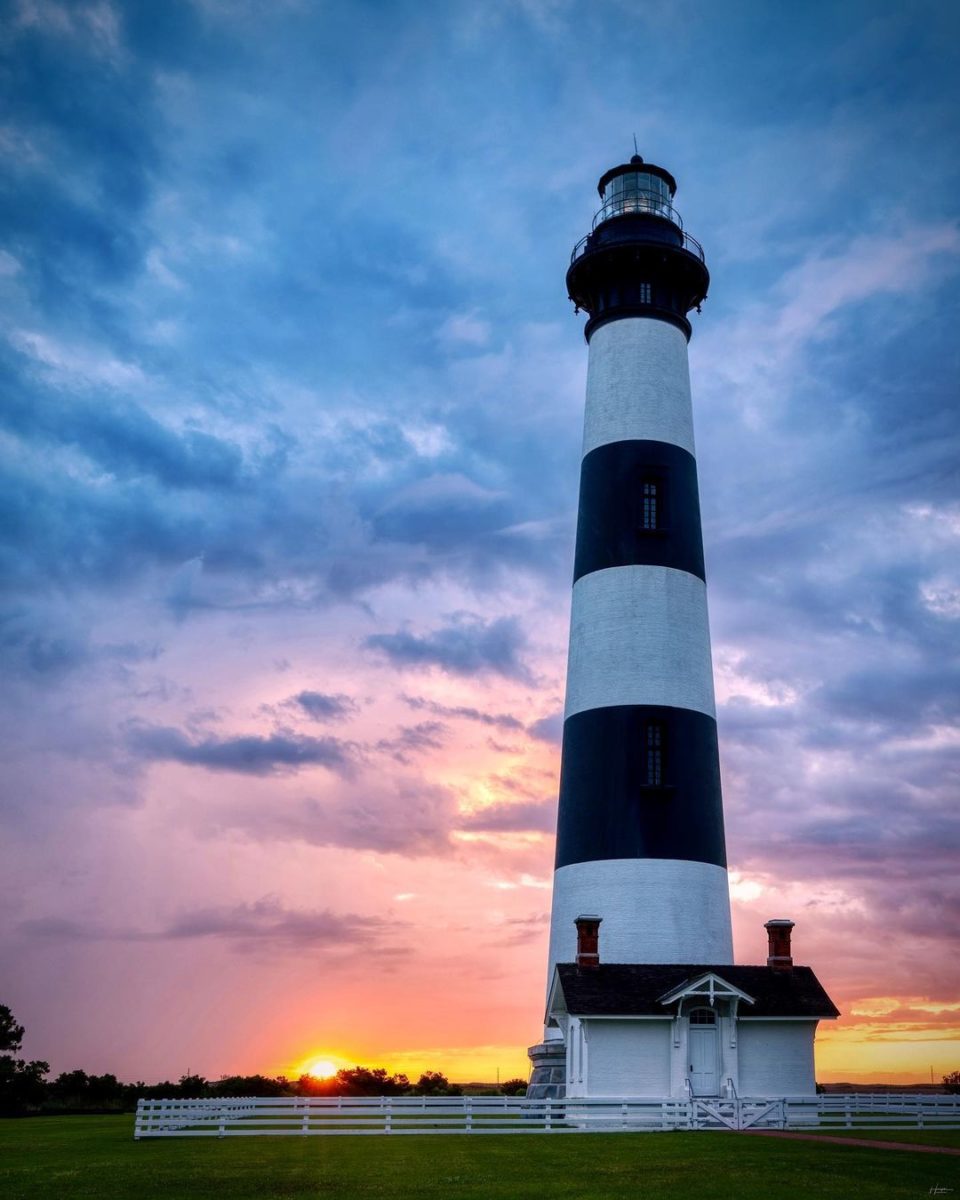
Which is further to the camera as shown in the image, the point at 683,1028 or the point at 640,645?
the point at 640,645

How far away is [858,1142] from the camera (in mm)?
25094

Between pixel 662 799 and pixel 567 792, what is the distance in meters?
2.98

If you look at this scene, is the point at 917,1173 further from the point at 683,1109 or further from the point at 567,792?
the point at 567,792

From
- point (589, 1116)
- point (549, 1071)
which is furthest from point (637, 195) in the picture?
point (589, 1116)

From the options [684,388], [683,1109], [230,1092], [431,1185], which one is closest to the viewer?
[431,1185]

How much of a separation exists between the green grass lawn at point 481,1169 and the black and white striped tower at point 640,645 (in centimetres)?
639

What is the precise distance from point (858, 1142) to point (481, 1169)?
9.83 metres

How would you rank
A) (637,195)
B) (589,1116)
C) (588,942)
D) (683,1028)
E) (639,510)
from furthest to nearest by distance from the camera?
(637,195) < (639,510) < (588,942) < (683,1028) < (589,1116)

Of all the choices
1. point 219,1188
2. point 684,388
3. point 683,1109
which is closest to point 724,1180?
point 219,1188

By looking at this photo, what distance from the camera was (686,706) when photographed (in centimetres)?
3297

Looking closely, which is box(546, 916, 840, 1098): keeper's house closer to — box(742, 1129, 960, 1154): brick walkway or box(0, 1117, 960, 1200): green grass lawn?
box(742, 1129, 960, 1154): brick walkway

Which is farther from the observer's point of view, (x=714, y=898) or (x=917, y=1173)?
(x=714, y=898)

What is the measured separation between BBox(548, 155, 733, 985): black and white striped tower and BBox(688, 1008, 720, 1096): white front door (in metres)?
1.84

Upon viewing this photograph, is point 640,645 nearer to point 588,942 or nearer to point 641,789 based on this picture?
point 641,789
